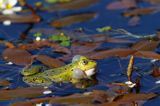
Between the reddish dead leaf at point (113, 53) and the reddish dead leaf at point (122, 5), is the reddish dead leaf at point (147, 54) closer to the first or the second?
the reddish dead leaf at point (113, 53)

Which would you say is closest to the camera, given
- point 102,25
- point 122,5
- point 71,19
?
point 102,25

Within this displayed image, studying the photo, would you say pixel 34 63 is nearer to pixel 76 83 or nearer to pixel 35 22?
pixel 76 83

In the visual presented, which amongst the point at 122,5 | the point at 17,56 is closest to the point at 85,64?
the point at 17,56

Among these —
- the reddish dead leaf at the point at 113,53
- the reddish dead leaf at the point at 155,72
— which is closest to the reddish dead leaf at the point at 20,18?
the reddish dead leaf at the point at 113,53

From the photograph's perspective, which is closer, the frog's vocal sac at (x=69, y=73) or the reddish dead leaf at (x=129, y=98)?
the reddish dead leaf at (x=129, y=98)

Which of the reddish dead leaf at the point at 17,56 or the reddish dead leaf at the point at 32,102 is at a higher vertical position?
the reddish dead leaf at the point at 17,56

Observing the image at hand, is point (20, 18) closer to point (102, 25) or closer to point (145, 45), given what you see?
point (102, 25)
